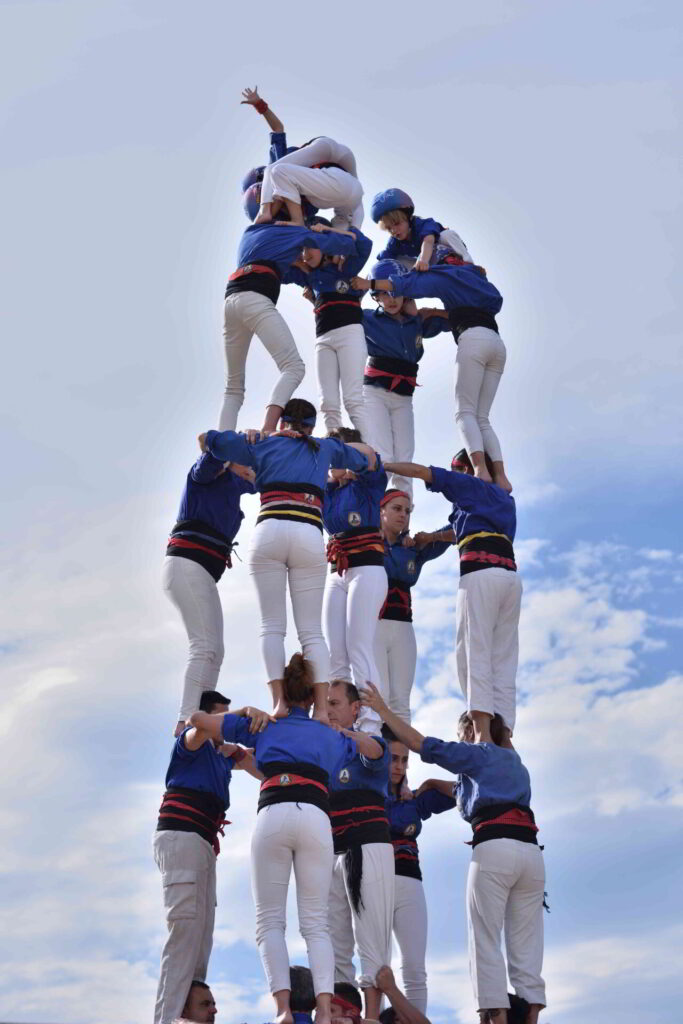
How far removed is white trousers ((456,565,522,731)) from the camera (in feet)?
56.5

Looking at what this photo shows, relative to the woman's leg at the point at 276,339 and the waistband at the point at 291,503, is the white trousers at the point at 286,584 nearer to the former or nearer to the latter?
the waistband at the point at 291,503

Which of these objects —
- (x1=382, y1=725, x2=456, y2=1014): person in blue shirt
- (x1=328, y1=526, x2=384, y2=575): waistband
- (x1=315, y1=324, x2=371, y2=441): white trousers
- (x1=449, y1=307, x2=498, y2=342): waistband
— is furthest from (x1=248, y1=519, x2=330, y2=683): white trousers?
(x1=449, y1=307, x2=498, y2=342): waistband

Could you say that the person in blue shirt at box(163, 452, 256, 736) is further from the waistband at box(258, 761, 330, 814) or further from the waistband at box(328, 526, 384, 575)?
the waistband at box(258, 761, 330, 814)

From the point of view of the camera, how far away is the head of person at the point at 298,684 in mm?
12906

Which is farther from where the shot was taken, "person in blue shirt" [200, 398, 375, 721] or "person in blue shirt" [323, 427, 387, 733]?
"person in blue shirt" [323, 427, 387, 733]

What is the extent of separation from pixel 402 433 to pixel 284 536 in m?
5.54

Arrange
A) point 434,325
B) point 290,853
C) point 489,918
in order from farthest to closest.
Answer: point 434,325
point 489,918
point 290,853

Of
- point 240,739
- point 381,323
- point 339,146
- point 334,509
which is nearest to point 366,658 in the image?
point 334,509

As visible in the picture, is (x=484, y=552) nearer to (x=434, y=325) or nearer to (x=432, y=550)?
(x=432, y=550)

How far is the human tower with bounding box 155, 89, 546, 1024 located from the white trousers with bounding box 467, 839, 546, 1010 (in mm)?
22

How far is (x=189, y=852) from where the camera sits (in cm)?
1483

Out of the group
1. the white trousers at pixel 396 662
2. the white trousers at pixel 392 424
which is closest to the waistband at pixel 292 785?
the white trousers at pixel 396 662

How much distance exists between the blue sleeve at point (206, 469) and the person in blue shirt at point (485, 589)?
2.26 m

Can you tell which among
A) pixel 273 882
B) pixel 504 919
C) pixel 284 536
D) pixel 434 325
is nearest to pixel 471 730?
pixel 504 919
